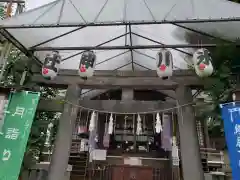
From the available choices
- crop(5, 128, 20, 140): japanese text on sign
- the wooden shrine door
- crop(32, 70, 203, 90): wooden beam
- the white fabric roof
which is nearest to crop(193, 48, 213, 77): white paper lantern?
the white fabric roof

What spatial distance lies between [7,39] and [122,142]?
6826mm

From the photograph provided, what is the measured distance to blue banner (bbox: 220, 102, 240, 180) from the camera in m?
4.53

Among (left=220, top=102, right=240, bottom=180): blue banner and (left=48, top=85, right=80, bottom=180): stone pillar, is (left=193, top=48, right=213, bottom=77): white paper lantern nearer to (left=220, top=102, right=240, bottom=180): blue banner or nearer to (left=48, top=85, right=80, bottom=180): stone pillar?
(left=220, top=102, right=240, bottom=180): blue banner

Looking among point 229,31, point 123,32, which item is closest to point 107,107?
point 123,32

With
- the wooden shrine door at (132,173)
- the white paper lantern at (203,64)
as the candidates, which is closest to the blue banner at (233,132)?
the white paper lantern at (203,64)

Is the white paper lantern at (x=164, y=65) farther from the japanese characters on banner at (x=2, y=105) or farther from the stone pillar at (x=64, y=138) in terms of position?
the japanese characters on banner at (x=2, y=105)

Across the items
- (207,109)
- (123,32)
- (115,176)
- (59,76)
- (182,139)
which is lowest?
(115,176)

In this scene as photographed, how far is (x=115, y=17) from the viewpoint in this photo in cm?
528

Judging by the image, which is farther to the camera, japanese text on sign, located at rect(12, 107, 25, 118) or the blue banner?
japanese text on sign, located at rect(12, 107, 25, 118)

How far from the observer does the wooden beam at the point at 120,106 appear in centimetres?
647

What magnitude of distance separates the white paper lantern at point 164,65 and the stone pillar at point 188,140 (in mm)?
1108

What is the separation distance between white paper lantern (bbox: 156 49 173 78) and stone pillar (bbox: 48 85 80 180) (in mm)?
2562

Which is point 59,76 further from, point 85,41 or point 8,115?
point 8,115

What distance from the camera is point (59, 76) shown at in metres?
6.76
